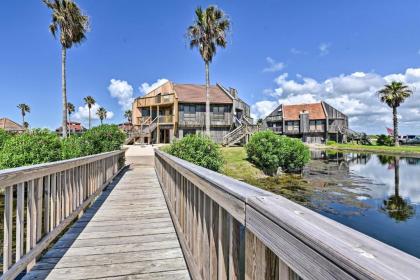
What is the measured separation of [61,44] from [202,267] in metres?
21.4

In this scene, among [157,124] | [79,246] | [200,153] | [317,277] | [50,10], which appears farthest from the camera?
[157,124]

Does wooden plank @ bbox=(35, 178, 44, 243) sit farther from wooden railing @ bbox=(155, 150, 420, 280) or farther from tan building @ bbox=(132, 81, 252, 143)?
tan building @ bbox=(132, 81, 252, 143)

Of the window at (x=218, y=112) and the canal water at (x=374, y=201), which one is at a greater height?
the window at (x=218, y=112)

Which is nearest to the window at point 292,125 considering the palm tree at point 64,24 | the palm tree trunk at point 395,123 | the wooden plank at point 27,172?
the palm tree trunk at point 395,123

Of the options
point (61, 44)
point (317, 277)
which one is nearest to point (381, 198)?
point (317, 277)

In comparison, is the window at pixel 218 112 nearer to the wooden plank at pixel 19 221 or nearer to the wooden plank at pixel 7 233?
the wooden plank at pixel 19 221

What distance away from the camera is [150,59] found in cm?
3856

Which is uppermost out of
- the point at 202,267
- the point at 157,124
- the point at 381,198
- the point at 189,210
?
the point at 157,124

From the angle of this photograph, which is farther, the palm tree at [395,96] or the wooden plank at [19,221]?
the palm tree at [395,96]

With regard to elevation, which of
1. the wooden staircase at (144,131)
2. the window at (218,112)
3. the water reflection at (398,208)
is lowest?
the water reflection at (398,208)

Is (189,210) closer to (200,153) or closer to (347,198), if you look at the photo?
(200,153)

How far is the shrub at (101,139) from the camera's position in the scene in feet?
43.2

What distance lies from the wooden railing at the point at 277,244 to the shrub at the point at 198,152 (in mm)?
10109

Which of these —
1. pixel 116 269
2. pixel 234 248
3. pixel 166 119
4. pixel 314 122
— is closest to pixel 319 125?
pixel 314 122
